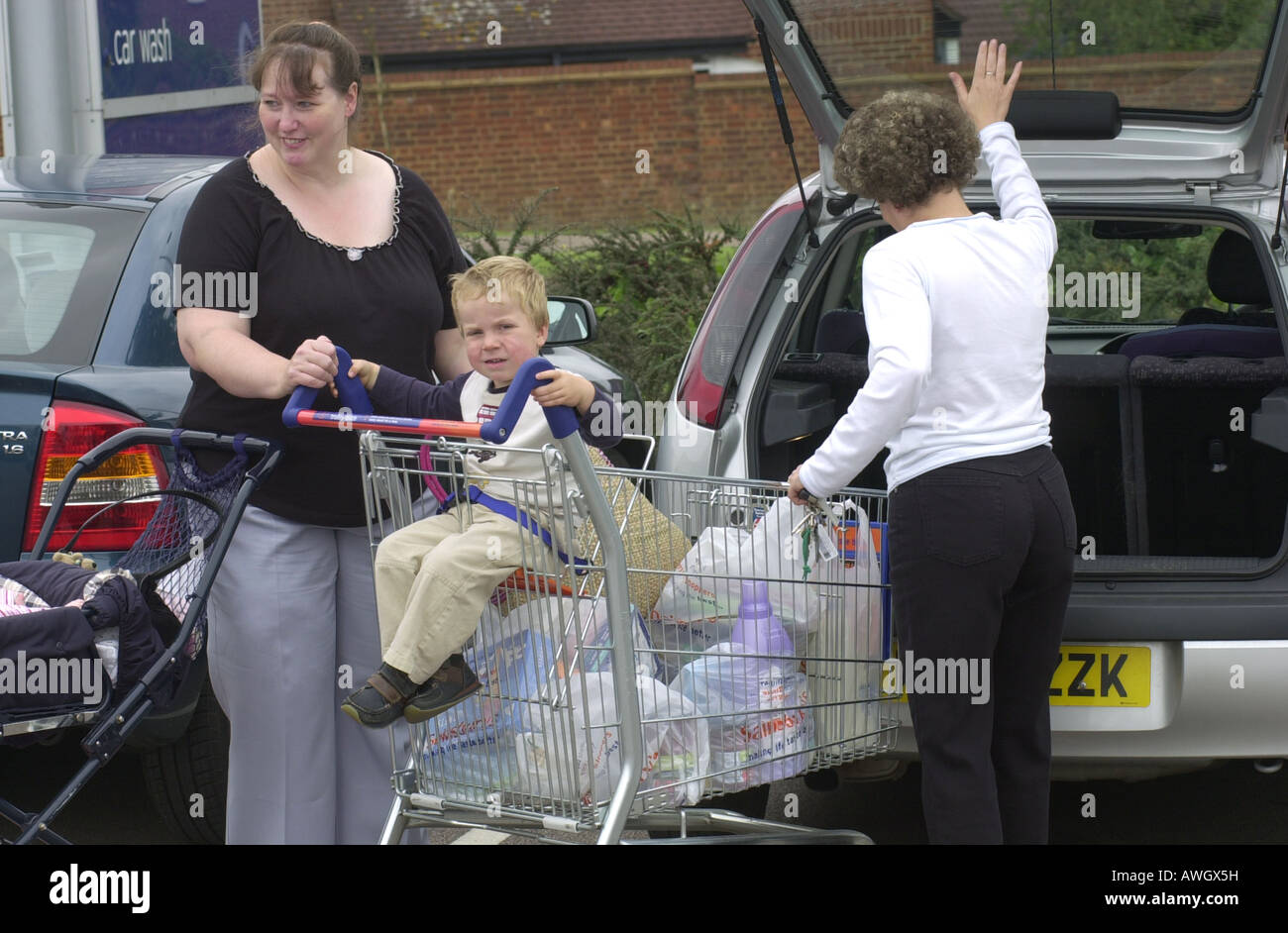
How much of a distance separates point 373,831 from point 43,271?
1.79 m

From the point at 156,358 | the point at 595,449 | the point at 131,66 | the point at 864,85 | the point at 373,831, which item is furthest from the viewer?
the point at 131,66

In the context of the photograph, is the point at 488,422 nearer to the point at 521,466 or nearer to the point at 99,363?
the point at 521,466

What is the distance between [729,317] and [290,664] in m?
1.58

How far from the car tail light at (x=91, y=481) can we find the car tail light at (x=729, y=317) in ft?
4.52

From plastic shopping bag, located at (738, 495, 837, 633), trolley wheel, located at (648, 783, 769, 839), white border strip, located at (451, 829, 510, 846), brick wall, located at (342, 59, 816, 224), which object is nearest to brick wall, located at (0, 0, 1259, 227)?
brick wall, located at (342, 59, 816, 224)

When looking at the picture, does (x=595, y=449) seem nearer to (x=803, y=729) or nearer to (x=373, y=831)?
(x=803, y=729)

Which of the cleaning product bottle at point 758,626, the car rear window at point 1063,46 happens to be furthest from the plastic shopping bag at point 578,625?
the car rear window at point 1063,46

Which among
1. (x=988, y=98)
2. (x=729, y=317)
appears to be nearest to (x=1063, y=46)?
(x=988, y=98)

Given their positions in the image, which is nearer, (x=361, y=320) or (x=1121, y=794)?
(x=361, y=320)

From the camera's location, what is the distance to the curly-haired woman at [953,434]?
305 cm

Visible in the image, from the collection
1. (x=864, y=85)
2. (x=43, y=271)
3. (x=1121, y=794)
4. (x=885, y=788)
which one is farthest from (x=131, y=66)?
(x=1121, y=794)

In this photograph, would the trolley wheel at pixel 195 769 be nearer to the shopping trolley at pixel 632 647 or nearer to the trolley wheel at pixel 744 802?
the shopping trolley at pixel 632 647

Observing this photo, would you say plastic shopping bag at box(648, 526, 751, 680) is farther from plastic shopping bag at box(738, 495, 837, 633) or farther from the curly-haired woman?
the curly-haired woman
